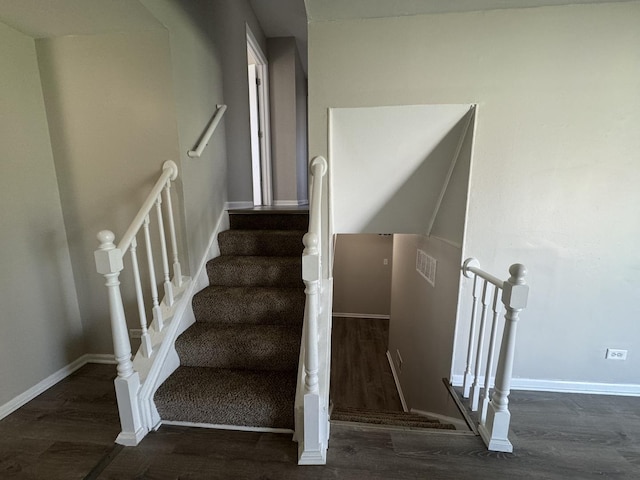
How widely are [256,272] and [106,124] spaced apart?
136cm

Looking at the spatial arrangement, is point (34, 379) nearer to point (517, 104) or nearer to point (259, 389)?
point (259, 389)

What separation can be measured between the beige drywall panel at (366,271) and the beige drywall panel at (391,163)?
3415 millimetres

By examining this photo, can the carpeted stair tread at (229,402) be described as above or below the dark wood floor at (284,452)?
above

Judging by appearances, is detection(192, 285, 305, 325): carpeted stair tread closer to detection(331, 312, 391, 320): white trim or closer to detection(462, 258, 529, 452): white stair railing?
detection(462, 258, 529, 452): white stair railing

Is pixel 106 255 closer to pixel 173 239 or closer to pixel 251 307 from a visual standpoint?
pixel 173 239

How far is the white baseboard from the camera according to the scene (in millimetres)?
1793

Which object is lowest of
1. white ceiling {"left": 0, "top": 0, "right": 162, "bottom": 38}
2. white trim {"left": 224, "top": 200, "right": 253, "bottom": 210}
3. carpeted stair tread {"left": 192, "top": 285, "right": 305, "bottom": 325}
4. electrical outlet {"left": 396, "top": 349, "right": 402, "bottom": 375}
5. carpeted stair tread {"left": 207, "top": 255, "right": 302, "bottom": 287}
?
electrical outlet {"left": 396, "top": 349, "right": 402, "bottom": 375}

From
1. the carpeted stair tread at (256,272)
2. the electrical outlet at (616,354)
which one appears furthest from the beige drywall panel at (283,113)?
the electrical outlet at (616,354)

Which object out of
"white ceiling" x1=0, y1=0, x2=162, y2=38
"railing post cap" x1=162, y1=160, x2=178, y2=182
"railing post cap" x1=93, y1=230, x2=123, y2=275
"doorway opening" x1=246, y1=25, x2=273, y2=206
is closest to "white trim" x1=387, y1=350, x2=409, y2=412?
"doorway opening" x1=246, y1=25, x2=273, y2=206

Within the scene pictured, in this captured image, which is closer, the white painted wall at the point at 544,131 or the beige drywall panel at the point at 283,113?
the white painted wall at the point at 544,131

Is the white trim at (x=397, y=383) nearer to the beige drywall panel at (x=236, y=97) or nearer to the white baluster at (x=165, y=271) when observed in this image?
the white baluster at (x=165, y=271)

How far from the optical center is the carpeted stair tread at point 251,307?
1676mm

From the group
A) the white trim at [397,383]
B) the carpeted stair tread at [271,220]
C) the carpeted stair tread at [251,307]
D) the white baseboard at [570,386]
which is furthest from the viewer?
the white trim at [397,383]

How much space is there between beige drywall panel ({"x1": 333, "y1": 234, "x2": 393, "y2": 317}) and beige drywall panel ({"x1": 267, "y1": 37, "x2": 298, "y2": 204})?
226cm
